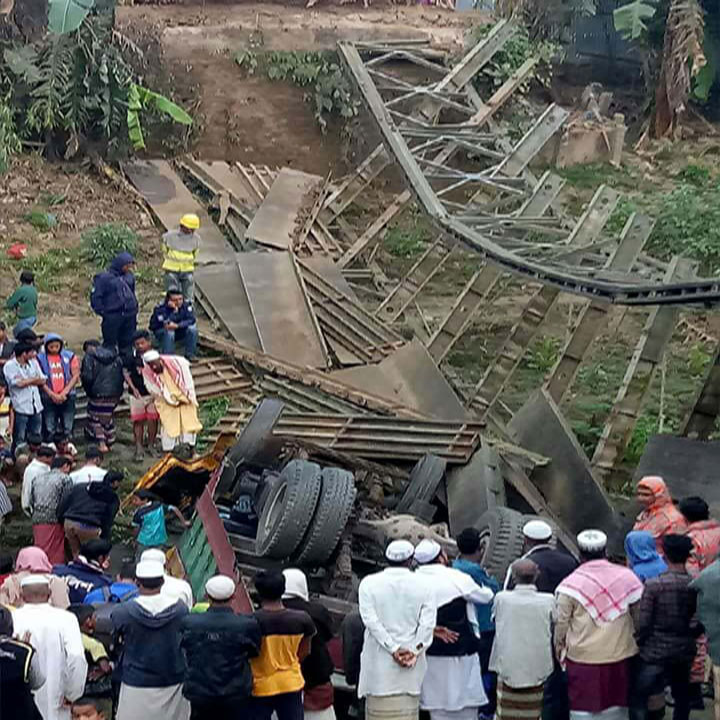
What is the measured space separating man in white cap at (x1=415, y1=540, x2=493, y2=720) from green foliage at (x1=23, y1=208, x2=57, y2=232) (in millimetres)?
11993

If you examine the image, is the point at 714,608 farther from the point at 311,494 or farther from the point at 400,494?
the point at 400,494

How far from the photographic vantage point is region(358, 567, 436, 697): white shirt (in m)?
8.02

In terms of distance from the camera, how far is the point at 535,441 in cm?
1280

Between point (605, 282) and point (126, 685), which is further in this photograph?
point (605, 282)

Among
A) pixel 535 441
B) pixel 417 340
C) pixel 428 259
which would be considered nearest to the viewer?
pixel 535 441

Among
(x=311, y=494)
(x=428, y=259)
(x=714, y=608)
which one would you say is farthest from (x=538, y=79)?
(x=714, y=608)

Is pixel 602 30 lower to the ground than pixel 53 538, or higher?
lower

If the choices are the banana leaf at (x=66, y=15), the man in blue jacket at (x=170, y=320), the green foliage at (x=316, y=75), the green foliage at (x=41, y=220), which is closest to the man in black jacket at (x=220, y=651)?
the man in blue jacket at (x=170, y=320)

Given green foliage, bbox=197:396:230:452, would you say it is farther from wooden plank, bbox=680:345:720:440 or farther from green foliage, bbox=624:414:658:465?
wooden plank, bbox=680:345:720:440

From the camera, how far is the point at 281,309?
16594mm

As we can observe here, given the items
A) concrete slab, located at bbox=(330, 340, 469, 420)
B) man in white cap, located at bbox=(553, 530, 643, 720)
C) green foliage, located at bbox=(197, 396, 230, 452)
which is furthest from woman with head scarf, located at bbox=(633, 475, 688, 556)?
green foliage, located at bbox=(197, 396, 230, 452)

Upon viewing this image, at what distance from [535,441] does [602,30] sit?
14.4 m

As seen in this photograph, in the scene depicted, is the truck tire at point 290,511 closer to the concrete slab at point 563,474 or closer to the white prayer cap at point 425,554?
the white prayer cap at point 425,554

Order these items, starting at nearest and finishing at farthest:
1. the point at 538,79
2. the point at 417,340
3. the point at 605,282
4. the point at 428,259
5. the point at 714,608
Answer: the point at 714,608
the point at 605,282
the point at 417,340
the point at 428,259
the point at 538,79
